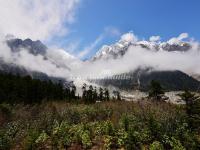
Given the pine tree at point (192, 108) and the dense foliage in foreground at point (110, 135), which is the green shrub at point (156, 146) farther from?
the pine tree at point (192, 108)

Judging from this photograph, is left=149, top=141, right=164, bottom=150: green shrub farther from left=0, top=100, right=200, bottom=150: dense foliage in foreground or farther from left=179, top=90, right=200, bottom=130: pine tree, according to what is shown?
left=179, top=90, right=200, bottom=130: pine tree

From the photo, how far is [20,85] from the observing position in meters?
85.3

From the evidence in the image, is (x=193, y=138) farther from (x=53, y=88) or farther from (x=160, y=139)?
(x=53, y=88)

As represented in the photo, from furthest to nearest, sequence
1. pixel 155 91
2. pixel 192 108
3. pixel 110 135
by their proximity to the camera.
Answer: pixel 155 91
pixel 192 108
pixel 110 135

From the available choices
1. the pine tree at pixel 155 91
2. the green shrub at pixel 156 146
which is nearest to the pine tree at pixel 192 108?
the green shrub at pixel 156 146

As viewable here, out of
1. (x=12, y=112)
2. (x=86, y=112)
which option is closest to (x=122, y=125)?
(x=86, y=112)

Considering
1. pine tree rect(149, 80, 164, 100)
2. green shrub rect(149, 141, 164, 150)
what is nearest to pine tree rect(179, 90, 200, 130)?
green shrub rect(149, 141, 164, 150)

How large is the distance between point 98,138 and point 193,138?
9147 millimetres

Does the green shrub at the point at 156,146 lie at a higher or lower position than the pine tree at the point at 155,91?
lower

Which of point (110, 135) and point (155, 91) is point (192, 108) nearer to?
point (110, 135)

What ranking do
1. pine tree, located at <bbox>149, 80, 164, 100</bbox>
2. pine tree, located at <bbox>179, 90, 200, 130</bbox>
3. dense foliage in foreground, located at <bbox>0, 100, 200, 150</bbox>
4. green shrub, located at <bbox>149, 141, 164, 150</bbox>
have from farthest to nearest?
1. pine tree, located at <bbox>149, 80, 164, 100</bbox>
2. pine tree, located at <bbox>179, 90, 200, 130</bbox>
3. dense foliage in foreground, located at <bbox>0, 100, 200, 150</bbox>
4. green shrub, located at <bbox>149, 141, 164, 150</bbox>

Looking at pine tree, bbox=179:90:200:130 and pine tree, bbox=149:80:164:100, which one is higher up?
pine tree, bbox=149:80:164:100

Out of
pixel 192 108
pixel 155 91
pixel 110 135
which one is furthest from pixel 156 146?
pixel 155 91

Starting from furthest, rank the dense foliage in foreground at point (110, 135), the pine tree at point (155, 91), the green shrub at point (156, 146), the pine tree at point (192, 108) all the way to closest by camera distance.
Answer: the pine tree at point (155, 91), the pine tree at point (192, 108), the dense foliage in foreground at point (110, 135), the green shrub at point (156, 146)
